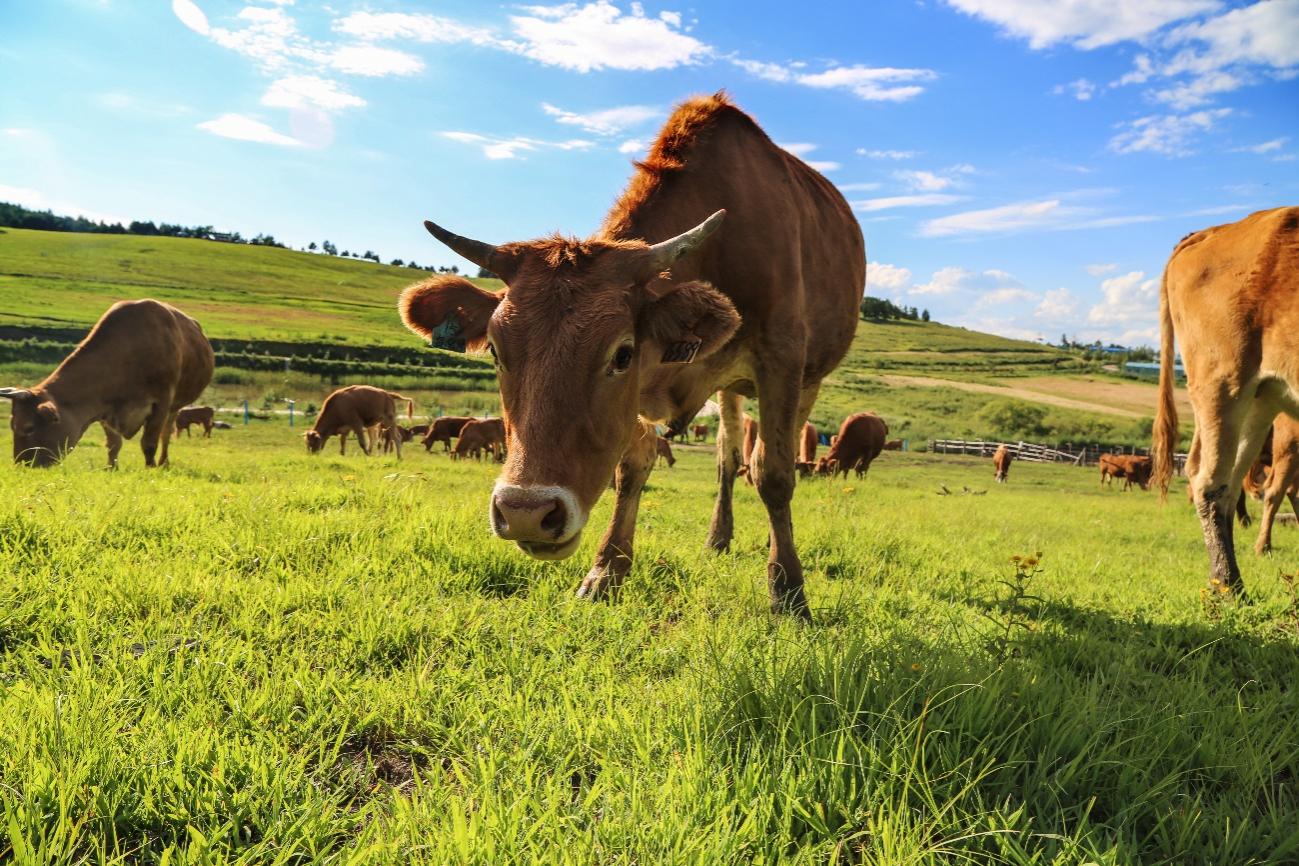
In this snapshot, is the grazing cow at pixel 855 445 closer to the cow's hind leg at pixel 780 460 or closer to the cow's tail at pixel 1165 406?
the cow's tail at pixel 1165 406

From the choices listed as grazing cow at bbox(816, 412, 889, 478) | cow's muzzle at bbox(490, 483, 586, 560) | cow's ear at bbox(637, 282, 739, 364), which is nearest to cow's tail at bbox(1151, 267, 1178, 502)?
cow's ear at bbox(637, 282, 739, 364)

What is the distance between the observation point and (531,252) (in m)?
3.44

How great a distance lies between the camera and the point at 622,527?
462cm

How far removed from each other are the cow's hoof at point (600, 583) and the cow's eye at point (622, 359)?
1.34 m

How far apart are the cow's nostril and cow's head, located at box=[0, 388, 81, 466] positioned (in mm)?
10719

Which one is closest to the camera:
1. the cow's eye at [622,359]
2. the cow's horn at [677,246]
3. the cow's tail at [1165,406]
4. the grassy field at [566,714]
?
the grassy field at [566,714]

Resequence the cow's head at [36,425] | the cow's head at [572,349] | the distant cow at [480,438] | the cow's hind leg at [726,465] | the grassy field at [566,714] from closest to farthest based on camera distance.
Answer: the grassy field at [566,714] < the cow's head at [572,349] < the cow's hind leg at [726,465] < the cow's head at [36,425] < the distant cow at [480,438]

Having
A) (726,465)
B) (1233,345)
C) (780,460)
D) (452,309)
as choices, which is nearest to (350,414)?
(726,465)

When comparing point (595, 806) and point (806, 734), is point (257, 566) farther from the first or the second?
point (806, 734)

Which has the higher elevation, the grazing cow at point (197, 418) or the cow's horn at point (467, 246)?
the cow's horn at point (467, 246)

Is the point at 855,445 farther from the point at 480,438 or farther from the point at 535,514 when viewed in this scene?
the point at 535,514

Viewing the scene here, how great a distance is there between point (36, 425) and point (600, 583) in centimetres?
1048

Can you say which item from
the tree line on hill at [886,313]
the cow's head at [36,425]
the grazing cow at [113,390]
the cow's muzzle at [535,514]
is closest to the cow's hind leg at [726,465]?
the cow's muzzle at [535,514]

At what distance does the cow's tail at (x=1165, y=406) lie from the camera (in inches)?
260
